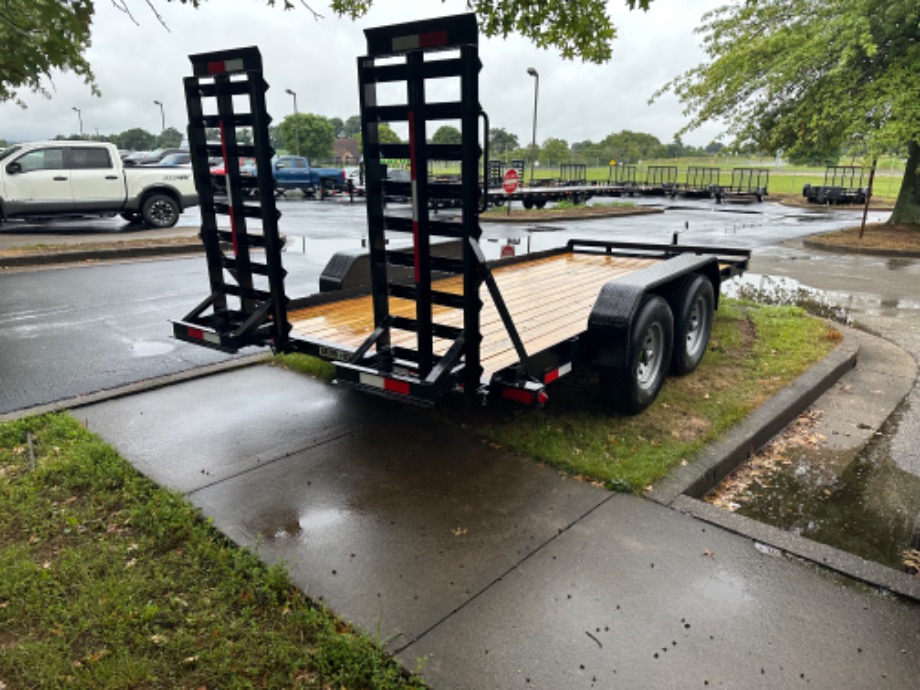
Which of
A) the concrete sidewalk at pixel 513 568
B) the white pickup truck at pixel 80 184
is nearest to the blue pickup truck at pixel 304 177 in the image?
the white pickup truck at pixel 80 184

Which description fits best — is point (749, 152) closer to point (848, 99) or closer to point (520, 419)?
point (848, 99)

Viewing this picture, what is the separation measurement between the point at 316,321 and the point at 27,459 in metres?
2.06

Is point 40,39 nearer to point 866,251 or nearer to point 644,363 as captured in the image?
point 644,363

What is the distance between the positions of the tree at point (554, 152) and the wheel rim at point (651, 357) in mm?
59874

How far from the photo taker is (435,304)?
4488 millimetres

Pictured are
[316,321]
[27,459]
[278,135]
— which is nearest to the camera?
[27,459]

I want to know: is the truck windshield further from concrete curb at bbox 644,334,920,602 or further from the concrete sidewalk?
concrete curb at bbox 644,334,920,602

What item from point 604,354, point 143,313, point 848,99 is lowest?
point 143,313

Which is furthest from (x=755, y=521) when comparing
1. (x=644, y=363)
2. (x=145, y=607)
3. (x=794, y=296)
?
(x=794, y=296)

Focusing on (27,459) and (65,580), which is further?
(27,459)

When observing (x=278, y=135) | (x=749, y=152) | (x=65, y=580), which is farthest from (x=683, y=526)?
(x=278, y=135)

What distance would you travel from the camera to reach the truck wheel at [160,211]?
15633 millimetres

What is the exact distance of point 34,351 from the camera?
6.43 metres


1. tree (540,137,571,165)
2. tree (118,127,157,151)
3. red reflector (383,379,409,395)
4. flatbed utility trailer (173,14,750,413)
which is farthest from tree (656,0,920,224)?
tree (118,127,157,151)
